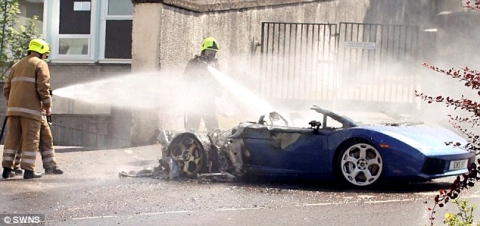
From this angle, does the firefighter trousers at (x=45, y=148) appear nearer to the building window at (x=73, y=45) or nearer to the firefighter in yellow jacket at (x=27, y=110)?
the firefighter in yellow jacket at (x=27, y=110)

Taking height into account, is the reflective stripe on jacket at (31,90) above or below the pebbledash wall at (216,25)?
below

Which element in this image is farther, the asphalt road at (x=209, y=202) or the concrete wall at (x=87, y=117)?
the concrete wall at (x=87, y=117)

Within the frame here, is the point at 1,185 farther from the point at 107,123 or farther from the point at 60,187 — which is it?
the point at 107,123

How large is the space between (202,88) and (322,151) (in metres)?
4.10

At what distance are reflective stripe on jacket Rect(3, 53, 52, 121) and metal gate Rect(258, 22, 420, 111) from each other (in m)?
8.02

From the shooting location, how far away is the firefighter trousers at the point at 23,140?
37.0 feet

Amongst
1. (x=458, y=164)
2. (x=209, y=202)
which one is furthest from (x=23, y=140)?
(x=458, y=164)

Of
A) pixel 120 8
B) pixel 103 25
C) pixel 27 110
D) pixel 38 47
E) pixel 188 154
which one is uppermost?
pixel 120 8

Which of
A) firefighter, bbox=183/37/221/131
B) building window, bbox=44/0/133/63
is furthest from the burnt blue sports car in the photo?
building window, bbox=44/0/133/63

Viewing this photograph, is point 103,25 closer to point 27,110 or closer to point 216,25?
point 216,25

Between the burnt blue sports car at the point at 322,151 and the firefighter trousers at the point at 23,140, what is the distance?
168cm

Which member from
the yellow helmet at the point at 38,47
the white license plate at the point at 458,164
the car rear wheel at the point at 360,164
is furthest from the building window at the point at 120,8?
the white license plate at the point at 458,164

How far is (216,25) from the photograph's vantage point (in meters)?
17.1

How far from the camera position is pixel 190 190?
1027cm
